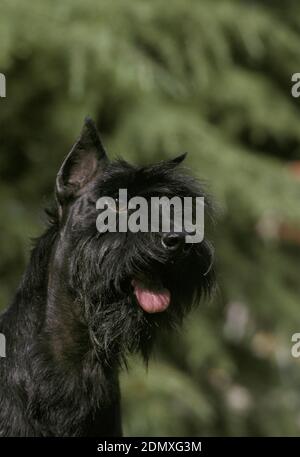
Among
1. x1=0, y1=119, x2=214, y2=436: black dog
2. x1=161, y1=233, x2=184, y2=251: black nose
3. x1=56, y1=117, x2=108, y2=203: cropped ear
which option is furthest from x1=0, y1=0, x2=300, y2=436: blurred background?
x1=161, y1=233, x2=184, y2=251: black nose

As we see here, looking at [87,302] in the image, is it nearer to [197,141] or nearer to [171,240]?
[171,240]

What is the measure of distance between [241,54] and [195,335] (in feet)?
11.8

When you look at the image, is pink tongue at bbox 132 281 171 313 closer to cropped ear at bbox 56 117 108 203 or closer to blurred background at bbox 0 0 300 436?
cropped ear at bbox 56 117 108 203

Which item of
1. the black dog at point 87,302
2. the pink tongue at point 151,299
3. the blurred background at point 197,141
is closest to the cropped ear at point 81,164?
the black dog at point 87,302

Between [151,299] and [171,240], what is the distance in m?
0.36

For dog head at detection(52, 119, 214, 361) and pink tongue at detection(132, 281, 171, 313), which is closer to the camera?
dog head at detection(52, 119, 214, 361)

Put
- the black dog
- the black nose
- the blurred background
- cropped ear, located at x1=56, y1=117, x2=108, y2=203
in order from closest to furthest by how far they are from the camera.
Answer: the black nose < the black dog < cropped ear, located at x1=56, y1=117, x2=108, y2=203 < the blurred background

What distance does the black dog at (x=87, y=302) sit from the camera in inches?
175

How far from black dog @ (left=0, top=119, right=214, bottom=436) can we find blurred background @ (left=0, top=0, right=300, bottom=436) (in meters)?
3.38

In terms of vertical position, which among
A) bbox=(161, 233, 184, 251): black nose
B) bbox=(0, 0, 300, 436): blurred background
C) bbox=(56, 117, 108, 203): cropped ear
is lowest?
bbox=(161, 233, 184, 251): black nose

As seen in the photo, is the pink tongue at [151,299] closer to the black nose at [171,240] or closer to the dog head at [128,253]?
the dog head at [128,253]

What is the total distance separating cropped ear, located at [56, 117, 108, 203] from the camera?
473 centimetres

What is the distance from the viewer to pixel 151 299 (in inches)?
177

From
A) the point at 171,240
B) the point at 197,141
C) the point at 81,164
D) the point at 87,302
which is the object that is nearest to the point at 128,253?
the point at 171,240
